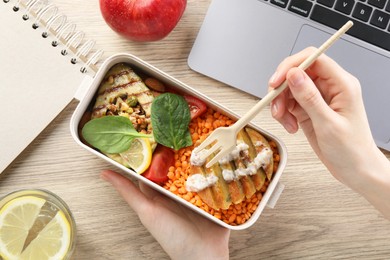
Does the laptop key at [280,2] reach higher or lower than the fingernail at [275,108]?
higher

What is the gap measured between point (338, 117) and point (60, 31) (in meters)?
0.52

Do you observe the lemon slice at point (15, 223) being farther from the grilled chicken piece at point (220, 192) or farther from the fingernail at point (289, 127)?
the fingernail at point (289, 127)

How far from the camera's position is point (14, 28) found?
961 mm

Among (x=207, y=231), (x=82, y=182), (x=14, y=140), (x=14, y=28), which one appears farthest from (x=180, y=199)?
(x=14, y=28)

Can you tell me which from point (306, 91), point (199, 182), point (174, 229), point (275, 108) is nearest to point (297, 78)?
point (306, 91)

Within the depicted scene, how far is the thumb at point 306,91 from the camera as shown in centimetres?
78

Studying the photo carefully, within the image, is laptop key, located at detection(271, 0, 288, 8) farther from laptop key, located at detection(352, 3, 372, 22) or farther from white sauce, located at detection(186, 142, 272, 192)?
white sauce, located at detection(186, 142, 272, 192)

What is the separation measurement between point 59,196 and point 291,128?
0.45 metres

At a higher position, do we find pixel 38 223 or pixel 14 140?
pixel 14 140

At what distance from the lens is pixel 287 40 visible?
3.18 feet

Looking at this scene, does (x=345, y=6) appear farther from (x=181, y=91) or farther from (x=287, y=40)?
(x=181, y=91)

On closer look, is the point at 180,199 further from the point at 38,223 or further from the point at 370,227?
the point at 370,227

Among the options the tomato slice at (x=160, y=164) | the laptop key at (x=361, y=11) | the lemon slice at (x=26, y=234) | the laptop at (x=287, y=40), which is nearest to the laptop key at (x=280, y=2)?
the laptop at (x=287, y=40)

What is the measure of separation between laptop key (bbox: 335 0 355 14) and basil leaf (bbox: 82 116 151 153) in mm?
426
